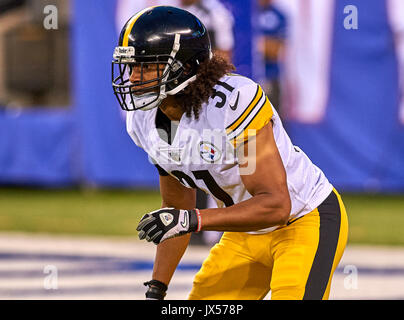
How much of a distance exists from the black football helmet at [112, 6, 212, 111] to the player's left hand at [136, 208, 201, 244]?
1.59ft

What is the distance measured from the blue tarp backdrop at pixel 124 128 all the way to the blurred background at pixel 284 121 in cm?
1

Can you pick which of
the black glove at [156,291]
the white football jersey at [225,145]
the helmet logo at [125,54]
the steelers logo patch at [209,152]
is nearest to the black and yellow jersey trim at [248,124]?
the white football jersey at [225,145]

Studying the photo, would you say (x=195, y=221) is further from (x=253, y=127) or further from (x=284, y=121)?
(x=284, y=121)

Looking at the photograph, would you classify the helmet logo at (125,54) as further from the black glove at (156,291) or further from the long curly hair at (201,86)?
the black glove at (156,291)

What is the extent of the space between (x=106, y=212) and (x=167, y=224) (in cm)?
750

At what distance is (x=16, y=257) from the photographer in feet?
24.4

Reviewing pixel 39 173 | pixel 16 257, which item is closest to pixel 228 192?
pixel 16 257

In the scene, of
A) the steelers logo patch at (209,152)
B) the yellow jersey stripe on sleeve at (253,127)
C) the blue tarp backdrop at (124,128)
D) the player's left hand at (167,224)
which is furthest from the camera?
the blue tarp backdrop at (124,128)

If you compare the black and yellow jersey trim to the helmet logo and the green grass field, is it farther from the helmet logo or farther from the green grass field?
the green grass field

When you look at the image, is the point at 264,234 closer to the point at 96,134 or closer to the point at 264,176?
the point at 264,176

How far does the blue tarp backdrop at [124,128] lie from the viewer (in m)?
10.4

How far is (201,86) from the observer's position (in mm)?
3270

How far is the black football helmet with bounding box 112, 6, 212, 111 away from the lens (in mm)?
3236
